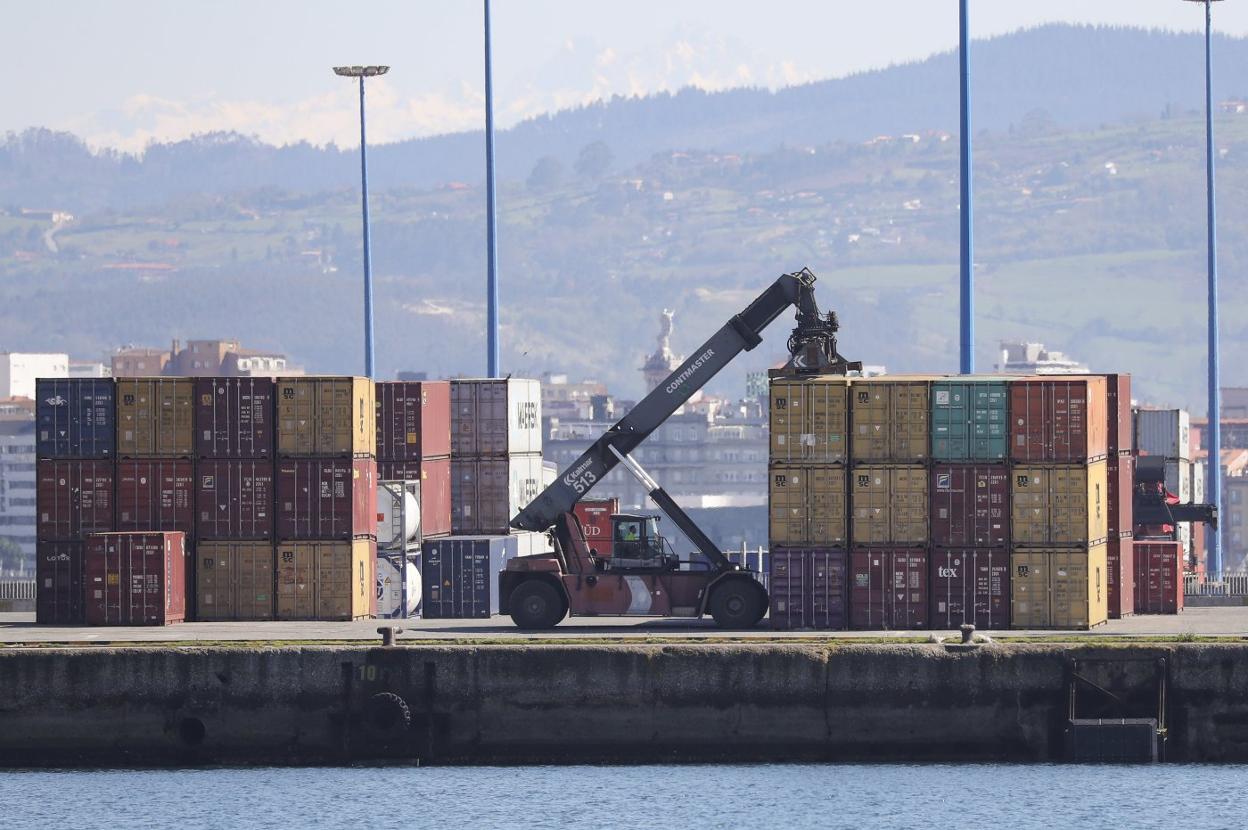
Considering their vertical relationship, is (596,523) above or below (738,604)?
above

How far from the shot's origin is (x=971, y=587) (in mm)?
64625

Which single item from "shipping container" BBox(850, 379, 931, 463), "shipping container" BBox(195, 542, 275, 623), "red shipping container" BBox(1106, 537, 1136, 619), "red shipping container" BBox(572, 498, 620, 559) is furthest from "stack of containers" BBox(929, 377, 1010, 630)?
"shipping container" BBox(195, 542, 275, 623)

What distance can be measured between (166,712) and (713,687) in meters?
13.0

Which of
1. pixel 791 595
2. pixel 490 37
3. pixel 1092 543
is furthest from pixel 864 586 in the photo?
pixel 490 37

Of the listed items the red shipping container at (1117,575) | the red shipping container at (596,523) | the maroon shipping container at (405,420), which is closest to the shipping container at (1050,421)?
the red shipping container at (1117,575)

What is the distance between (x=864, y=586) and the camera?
64750mm

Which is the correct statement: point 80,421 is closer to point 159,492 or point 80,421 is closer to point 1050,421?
point 159,492

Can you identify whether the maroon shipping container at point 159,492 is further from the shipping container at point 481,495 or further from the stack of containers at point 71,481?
the shipping container at point 481,495

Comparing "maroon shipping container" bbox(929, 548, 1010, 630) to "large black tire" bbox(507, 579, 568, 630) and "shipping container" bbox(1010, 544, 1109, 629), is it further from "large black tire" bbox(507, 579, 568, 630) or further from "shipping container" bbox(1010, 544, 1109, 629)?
"large black tire" bbox(507, 579, 568, 630)

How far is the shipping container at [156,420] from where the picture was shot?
70.2 m

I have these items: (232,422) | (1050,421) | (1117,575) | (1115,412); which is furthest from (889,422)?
(232,422)

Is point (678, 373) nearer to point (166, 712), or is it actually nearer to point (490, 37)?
point (166, 712)

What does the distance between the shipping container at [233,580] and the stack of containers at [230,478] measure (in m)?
0.03

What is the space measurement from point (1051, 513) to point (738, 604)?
873 centimetres
